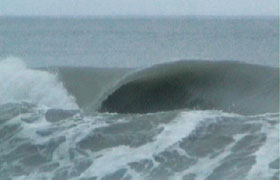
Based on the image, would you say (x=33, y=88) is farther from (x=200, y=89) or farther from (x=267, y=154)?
(x=267, y=154)

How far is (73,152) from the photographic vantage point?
372 inches

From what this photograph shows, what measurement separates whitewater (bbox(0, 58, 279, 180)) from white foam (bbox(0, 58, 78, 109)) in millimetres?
1920

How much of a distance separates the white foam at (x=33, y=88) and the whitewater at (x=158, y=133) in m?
1.92

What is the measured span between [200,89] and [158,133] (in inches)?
124

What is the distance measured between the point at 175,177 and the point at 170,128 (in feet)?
4.63

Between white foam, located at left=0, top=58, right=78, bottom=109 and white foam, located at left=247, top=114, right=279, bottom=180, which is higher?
white foam, located at left=0, top=58, right=78, bottom=109

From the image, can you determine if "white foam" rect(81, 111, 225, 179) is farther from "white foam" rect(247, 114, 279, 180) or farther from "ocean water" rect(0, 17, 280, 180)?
"white foam" rect(247, 114, 279, 180)

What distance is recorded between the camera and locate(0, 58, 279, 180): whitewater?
8.66 m

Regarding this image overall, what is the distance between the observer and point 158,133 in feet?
31.8

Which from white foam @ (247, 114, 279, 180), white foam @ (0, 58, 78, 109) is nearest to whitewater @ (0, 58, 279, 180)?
white foam @ (247, 114, 279, 180)

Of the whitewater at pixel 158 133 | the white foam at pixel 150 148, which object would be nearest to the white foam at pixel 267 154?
the whitewater at pixel 158 133

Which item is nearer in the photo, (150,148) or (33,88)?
(150,148)

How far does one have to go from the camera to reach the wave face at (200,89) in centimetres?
1177

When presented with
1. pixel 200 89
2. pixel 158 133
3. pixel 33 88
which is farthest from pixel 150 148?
pixel 33 88
